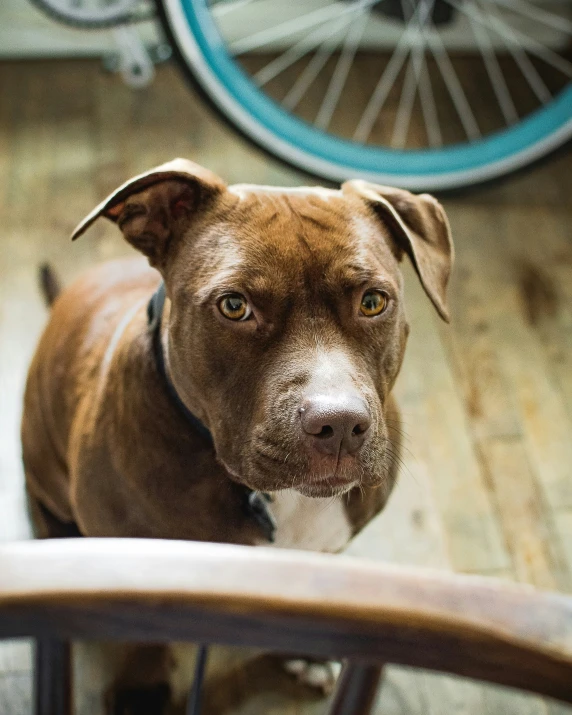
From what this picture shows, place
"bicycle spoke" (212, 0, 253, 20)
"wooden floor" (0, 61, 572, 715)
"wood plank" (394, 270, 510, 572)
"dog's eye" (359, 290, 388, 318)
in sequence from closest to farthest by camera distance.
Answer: "dog's eye" (359, 290, 388, 318) < "wooden floor" (0, 61, 572, 715) < "wood plank" (394, 270, 510, 572) < "bicycle spoke" (212, 0, 253, 20)

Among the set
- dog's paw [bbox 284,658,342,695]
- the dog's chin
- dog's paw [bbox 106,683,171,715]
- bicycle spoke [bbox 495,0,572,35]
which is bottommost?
dog's paw [bbox 106,683,171,715]

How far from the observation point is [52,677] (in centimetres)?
61

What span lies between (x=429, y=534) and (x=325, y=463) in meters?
1.00

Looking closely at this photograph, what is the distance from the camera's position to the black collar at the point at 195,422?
50.8 inches

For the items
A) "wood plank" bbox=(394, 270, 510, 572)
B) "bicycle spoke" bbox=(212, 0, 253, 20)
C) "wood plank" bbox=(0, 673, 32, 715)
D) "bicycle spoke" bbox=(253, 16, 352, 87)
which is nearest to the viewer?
"wood plank" bbox=(0, 673, 32, 715)

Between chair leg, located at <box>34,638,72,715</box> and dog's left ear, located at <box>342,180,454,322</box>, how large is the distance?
833 millimetres

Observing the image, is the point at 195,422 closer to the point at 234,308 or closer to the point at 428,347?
the point at 234,308

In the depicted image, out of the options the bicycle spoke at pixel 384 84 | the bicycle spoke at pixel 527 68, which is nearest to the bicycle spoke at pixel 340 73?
the bicycle spoke at pixel 384 84

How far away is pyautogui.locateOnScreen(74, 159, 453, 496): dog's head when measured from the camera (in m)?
1.09

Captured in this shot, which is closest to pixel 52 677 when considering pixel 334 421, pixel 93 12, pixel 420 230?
pixel 334 421

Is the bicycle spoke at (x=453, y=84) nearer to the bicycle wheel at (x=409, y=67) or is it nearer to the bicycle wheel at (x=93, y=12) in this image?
the bicycle wheel at (x=409, y=67)

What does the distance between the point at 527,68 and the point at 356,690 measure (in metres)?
A: 2.86

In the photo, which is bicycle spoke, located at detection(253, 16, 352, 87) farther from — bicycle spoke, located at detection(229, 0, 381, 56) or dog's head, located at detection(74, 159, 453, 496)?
dog's head, located at detection(74, 159, 453, 496)

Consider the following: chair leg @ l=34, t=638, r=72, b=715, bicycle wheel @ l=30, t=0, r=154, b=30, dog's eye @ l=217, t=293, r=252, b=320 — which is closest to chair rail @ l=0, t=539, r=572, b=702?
chair leg @ l=34, t=638, r=72, b=715
